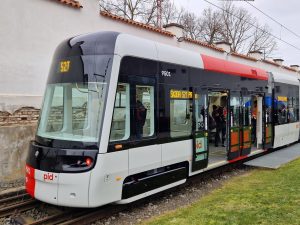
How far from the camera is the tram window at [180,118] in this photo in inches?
294

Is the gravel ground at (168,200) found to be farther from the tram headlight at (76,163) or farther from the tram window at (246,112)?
the tram window at (246,112)

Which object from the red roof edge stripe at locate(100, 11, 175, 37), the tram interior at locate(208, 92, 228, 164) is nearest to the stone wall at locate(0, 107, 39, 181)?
the red roof edge stripe at locate(100, 11, 175, 37)

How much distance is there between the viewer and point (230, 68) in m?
10.1

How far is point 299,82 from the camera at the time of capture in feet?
53.7

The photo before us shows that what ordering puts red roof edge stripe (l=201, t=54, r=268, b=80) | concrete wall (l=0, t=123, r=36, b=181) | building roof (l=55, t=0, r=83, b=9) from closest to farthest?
red roof edge stripe (l=201, t=54, r=268, b=80) < concrete wall (l=0, t=123, r=36, b=181) < building roof (l=55, t=0, r=83, b=9)

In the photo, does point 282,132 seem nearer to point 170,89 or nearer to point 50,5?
point 170,89

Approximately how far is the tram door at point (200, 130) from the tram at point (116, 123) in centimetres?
2

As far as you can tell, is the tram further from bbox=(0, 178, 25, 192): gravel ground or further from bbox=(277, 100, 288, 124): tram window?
bbox=(277, 100, 288, 124): tram window

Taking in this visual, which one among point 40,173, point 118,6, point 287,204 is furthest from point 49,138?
point 118,6

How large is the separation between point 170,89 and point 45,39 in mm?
5032

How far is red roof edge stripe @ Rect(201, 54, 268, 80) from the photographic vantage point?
9.08m

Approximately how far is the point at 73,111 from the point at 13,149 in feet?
13.1

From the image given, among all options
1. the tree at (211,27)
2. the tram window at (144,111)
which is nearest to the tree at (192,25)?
the tree at (211,27)

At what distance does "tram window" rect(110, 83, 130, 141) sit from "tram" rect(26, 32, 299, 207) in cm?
2
